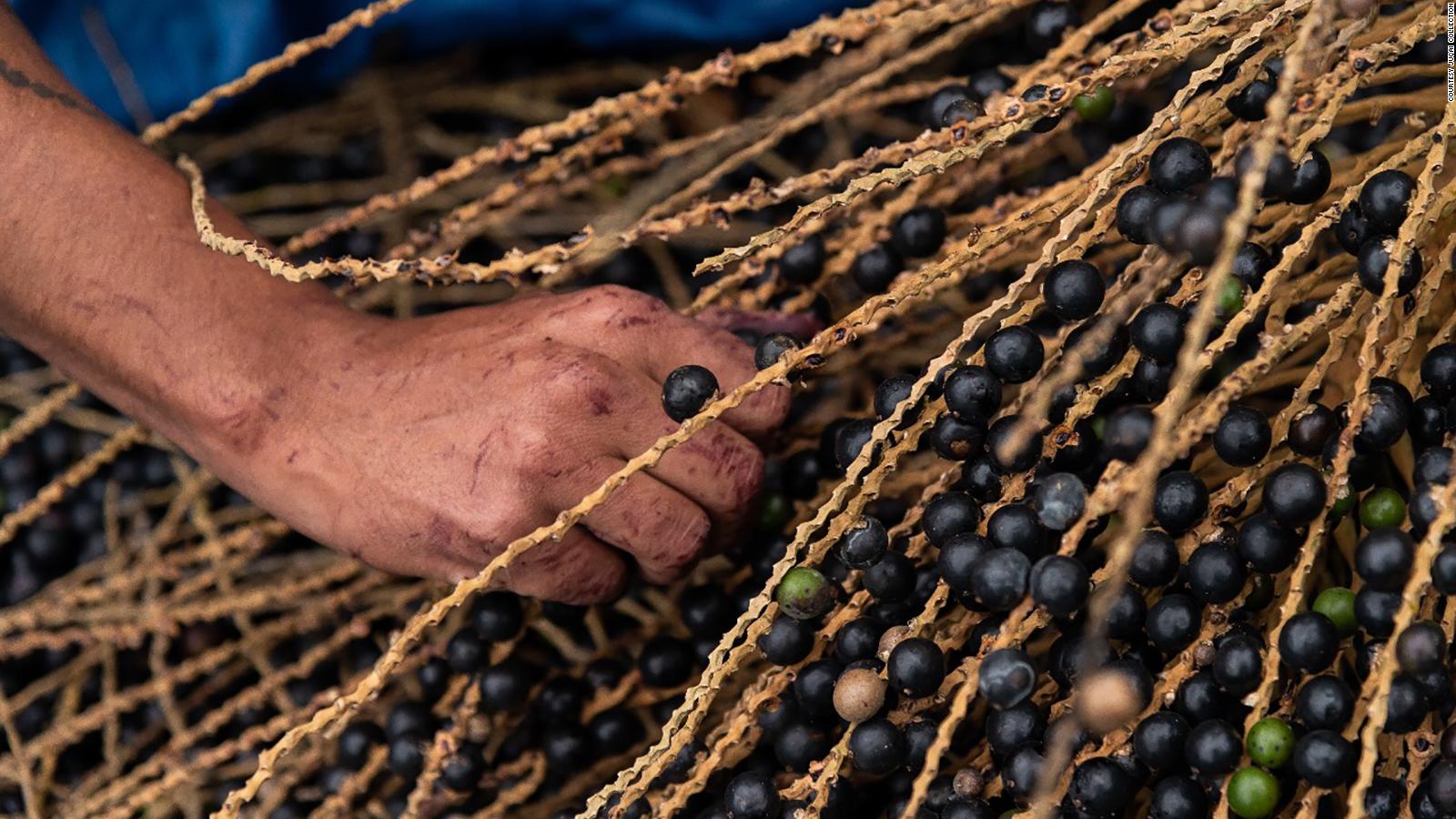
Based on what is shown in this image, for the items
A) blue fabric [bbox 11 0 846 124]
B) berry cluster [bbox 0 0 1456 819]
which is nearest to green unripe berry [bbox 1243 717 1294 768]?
berry cluster [bbox 0 0 1456 819]

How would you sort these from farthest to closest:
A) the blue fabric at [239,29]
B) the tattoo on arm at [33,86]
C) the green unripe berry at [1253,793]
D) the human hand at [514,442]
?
the blue fabric at [239,29]
the tattoo on arm at [33,86]
the human hand at [514,442]
the green unripe berry at [1253,793]

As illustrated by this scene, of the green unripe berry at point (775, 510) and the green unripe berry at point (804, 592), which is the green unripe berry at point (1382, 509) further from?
the green unripe berry at point (775, 510)

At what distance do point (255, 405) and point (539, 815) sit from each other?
56cm

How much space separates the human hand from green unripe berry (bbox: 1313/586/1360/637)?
526 mm

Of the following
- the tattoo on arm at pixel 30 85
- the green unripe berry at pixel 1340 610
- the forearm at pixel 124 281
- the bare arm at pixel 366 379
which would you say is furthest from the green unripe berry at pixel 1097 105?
the tattoo on arm at pixel 30 85

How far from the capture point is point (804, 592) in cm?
111

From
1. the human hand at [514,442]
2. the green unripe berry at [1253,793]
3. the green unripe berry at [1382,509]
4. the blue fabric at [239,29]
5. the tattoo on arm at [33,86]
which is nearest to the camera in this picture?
the green unripe berry at [1253,793]

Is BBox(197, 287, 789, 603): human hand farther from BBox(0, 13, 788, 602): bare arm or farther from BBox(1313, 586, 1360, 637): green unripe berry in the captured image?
BBox(1313, 586, 1360, 637): green unripe berry

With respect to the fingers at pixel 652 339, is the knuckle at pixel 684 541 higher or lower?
lower

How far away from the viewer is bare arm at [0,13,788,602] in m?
1.21

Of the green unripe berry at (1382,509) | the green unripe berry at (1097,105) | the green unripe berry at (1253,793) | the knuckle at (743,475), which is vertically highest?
the green unripe berry at (1097,105)

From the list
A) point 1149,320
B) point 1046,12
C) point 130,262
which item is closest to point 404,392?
point 130,262

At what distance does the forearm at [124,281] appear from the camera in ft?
4.26

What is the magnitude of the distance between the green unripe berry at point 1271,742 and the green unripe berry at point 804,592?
36 centimetres
